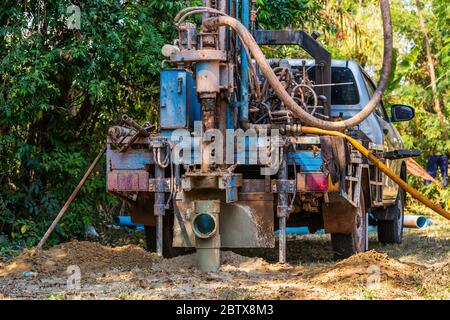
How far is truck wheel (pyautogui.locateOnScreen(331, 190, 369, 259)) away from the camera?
1027 cm

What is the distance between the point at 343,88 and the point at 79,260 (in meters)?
4.08

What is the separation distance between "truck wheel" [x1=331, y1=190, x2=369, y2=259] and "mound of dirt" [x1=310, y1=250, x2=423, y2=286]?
1.60 m

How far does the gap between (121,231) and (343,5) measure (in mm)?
11046

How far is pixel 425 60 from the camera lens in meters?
25.3

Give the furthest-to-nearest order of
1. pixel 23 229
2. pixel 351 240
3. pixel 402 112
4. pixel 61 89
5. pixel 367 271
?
1. pixel 61 89
2. pixel 402 112
3. pixel 23 229
4. pixel 351 240
5. pixel 367 271

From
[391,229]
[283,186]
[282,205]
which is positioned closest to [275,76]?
[283,186]

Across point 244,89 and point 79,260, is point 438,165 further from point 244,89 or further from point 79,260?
point 79,260

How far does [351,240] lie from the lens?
1026 centimetres

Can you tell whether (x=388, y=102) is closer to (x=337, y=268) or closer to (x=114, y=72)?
(x=114, y=72)

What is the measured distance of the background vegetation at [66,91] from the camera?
1186 centimetres

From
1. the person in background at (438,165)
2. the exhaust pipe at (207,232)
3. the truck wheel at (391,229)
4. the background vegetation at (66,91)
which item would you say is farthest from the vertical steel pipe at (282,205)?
the person in background at (438,165)

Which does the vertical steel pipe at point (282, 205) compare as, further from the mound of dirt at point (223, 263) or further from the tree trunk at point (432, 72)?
the tree trunk at point (432, 72)

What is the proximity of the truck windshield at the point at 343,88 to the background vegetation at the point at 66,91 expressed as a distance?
7.65 ft
